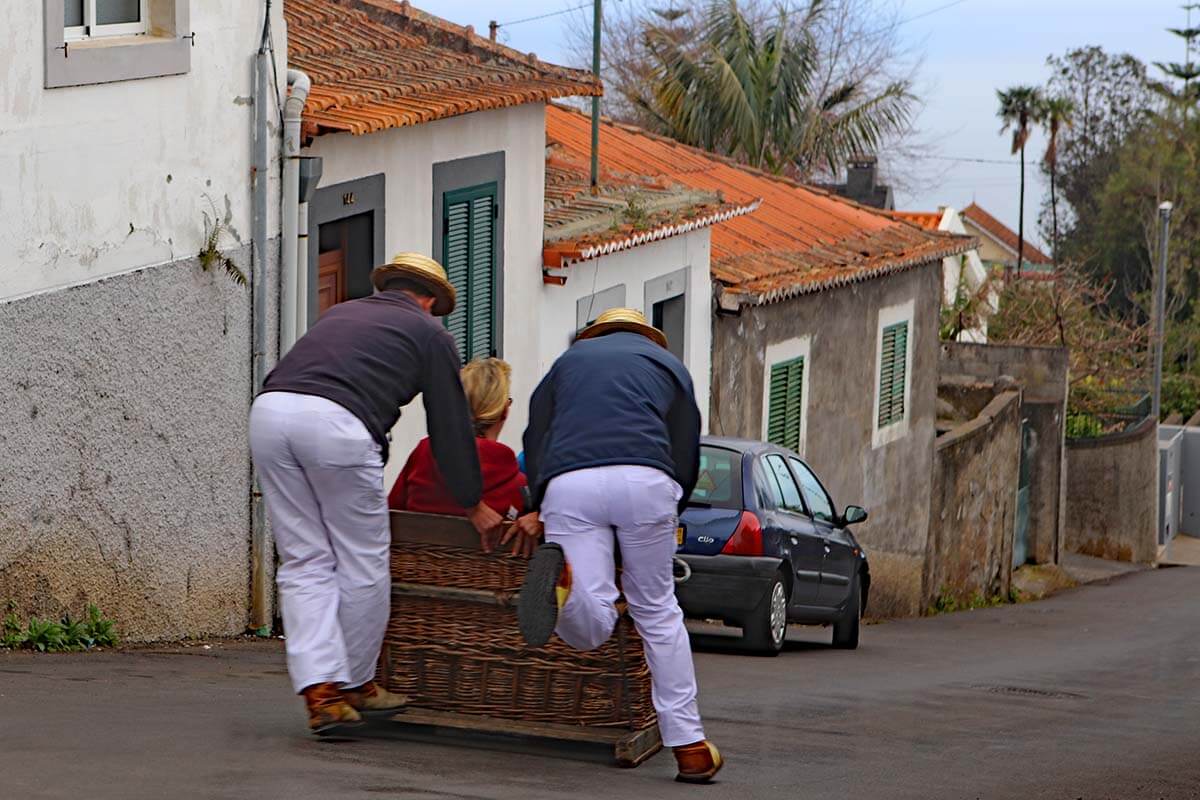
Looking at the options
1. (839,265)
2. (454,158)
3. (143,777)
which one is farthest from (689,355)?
(143,777)

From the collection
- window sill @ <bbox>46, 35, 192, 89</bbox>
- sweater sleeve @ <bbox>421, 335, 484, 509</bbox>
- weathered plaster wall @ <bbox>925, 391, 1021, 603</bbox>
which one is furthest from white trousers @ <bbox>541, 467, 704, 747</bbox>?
weathered plaster wall @ <bbox>925, 391, 1021, 603</bbox>

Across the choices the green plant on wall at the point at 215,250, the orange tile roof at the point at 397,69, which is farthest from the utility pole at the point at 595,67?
the green plant on wall at the point at 215,250

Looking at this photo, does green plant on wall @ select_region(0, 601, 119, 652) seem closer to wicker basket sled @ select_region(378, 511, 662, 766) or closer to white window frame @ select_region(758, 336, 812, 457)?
wicker basket sled @ select_region(378, 511, 662, 766)

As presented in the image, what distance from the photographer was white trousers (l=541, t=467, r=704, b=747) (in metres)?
6.14

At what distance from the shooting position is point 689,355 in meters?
18.3

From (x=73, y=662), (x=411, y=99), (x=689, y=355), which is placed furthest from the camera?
(x=689, y=355)

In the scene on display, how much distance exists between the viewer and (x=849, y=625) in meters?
14.0

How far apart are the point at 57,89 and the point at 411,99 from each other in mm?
3982

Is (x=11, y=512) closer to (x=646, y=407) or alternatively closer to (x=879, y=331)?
(x=646, y=407)

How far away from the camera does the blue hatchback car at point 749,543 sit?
12.1 metres

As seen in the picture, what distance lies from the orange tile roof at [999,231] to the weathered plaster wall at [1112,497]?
4248 centimetres

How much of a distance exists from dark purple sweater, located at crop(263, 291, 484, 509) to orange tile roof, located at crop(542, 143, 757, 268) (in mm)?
8881

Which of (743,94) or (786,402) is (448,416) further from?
(743,94)

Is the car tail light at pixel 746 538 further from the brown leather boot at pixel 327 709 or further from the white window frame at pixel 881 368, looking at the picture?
the white window frame at pixel 881 368
